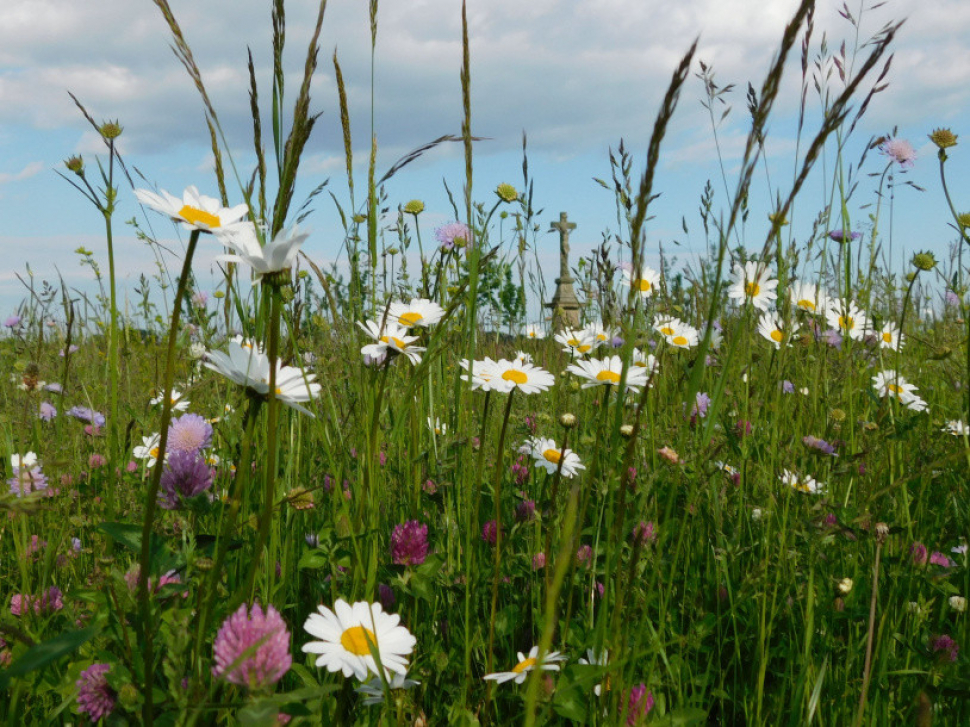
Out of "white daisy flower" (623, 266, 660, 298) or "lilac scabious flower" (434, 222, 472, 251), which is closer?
"white daisy flower" (623, 266, 660, 298)

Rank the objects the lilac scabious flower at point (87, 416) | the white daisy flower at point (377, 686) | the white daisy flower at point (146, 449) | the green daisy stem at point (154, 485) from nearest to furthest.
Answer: the green daisy stem at point (154, 485)
the white daisy flower at point (377, 686)
the white daisy flower at point (146, 449)
the lilac scabious flower at point (87, 416)

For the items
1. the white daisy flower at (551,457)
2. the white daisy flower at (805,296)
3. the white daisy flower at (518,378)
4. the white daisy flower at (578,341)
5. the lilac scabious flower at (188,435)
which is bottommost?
the white daisy flower at (551,457)

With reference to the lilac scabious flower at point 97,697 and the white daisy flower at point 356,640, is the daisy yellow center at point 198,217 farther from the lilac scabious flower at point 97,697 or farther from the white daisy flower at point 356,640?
the lilac scabious flower at point 97,697

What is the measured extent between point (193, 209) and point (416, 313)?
2.35ft

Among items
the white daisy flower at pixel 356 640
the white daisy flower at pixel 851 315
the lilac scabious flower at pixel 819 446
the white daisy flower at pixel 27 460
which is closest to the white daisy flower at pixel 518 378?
the lilac scabious flower at pixel 819 446

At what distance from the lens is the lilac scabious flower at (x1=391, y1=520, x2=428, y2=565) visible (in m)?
1.36

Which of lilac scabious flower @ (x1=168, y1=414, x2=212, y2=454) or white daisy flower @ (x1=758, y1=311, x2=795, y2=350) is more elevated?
white daisy flower @ (x1=758, y1=311, x2=795, y2=350)

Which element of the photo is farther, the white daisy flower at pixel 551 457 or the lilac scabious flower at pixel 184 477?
the white daisy flower at pixel 551 457

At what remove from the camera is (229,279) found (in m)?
1.36

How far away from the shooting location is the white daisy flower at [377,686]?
103 centimetres

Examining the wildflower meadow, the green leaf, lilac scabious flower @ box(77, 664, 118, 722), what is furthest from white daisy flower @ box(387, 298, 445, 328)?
the green leaf

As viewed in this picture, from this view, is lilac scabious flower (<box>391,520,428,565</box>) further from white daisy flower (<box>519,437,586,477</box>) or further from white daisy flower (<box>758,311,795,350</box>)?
white daisy flower (<box>758,311,795,350</box>)

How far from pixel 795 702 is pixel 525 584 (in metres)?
0.62

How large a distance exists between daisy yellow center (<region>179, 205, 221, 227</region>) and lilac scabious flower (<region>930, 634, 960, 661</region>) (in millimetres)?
1427
